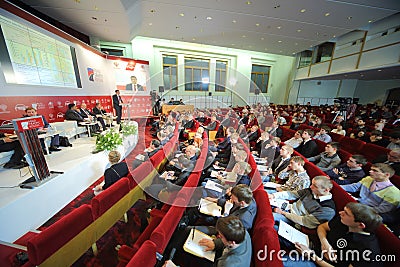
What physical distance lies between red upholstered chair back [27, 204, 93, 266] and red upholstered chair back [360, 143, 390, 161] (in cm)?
492

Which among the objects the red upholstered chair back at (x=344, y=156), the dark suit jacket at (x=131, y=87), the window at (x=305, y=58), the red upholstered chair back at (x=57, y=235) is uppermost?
the window at (x=305, y=58)

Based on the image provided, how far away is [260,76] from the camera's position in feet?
49.0

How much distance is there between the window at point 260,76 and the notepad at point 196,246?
48.9ft

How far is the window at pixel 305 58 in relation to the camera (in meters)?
13.3

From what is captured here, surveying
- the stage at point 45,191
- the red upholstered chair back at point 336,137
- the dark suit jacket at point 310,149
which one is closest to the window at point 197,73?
the red upholstered chair back at point 336,137

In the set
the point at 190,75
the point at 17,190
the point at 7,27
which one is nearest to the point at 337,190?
the point at 17,190

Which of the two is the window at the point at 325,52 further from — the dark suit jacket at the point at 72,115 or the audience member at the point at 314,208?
the dark suit jacket at the point at 72,115

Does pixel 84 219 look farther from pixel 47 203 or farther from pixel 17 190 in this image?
pixel 17 190

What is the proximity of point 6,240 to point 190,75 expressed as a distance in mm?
11367

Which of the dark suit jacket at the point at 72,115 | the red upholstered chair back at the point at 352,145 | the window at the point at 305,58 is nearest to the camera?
the red upholstered chair back at the point at 352,145

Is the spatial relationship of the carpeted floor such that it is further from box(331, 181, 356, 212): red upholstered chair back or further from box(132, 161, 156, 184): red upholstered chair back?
box(331, 181, 356, 212): red upholstered chair back

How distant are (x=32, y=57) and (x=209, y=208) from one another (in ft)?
18.6

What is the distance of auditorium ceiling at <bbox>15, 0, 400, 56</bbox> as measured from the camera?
564cm

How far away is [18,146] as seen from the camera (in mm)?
2918
